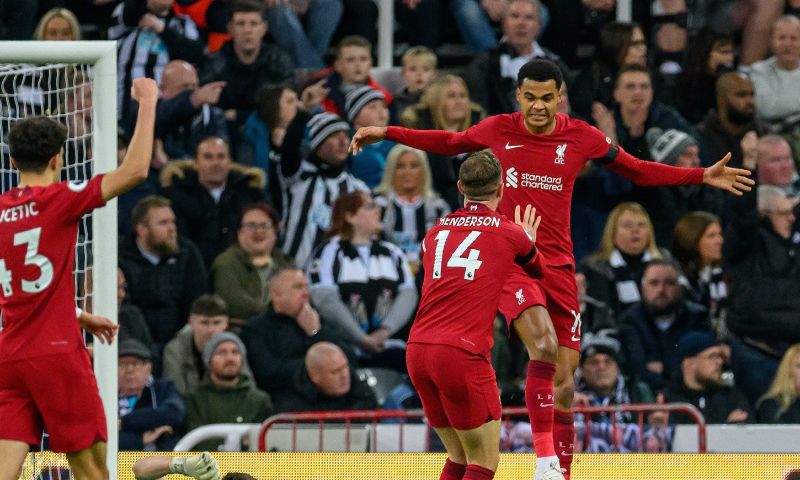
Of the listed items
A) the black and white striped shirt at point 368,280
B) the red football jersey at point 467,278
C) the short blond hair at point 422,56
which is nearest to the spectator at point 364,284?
the black and white striped shirt at point 368,280

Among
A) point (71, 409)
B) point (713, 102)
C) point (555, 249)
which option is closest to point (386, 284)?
point (713, 102)

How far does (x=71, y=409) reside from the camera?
637 cm

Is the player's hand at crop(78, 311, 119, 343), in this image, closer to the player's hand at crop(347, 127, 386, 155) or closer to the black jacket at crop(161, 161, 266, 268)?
the player's hand at crop(347, 127, 386, 155)

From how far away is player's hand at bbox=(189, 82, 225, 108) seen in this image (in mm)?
12422

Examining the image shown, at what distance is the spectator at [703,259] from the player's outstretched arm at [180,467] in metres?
5.82

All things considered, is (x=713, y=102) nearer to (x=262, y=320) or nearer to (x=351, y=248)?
(x=351, y=248)

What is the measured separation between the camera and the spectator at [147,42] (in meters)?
12.5

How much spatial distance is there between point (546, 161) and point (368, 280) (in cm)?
417

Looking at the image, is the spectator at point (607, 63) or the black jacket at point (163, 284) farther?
the spectator at point (607, 63)

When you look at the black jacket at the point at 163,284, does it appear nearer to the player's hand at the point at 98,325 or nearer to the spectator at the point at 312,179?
the spectator at the point at 312,179

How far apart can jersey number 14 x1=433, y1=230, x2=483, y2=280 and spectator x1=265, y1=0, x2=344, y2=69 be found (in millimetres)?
6097

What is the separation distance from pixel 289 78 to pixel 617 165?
5.07m

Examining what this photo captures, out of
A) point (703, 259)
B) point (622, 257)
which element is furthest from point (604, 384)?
point (703, 259)

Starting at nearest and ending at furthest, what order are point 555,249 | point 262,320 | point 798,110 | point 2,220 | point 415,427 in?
point 2,220, point 555,249, point 415,427, point 262,320, point 798,110
